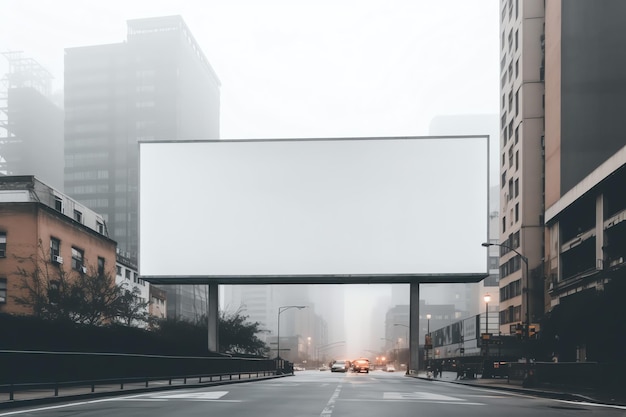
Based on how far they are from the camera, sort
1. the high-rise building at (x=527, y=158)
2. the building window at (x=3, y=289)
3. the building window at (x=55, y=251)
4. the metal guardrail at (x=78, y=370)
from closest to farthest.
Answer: the metal guardrail at (x=78, y=370) < the building window at (x=3, y=289) < the building window at (x=55, y=251) < the high-rise building at (x=527, y=158)

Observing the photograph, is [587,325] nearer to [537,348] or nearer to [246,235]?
[537,348]

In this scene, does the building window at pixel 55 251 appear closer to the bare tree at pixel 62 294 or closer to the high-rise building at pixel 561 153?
the bare tree at pixel 62 294

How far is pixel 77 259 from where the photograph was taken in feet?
196

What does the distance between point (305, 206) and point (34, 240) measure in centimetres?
2066

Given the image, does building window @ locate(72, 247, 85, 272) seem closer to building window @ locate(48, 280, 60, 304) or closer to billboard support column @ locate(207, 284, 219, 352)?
building window @ locate(48, 280, 60, 304)

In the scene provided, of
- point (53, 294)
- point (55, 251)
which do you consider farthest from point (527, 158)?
point (53, 294)

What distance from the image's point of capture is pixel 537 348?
60.0 metres

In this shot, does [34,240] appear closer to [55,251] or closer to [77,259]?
[55,251]

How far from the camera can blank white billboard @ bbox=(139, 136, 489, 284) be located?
55.8 metres

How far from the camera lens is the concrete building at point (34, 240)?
50562mm

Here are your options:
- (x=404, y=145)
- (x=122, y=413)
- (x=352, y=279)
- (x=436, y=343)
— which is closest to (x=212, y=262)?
(x=352, y=279)

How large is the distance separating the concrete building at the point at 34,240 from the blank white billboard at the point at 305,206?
6.26m

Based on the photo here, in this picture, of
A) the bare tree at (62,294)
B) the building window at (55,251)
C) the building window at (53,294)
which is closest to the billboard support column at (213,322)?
the bare tree at (62,294)

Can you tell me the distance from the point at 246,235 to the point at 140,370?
101 ft
